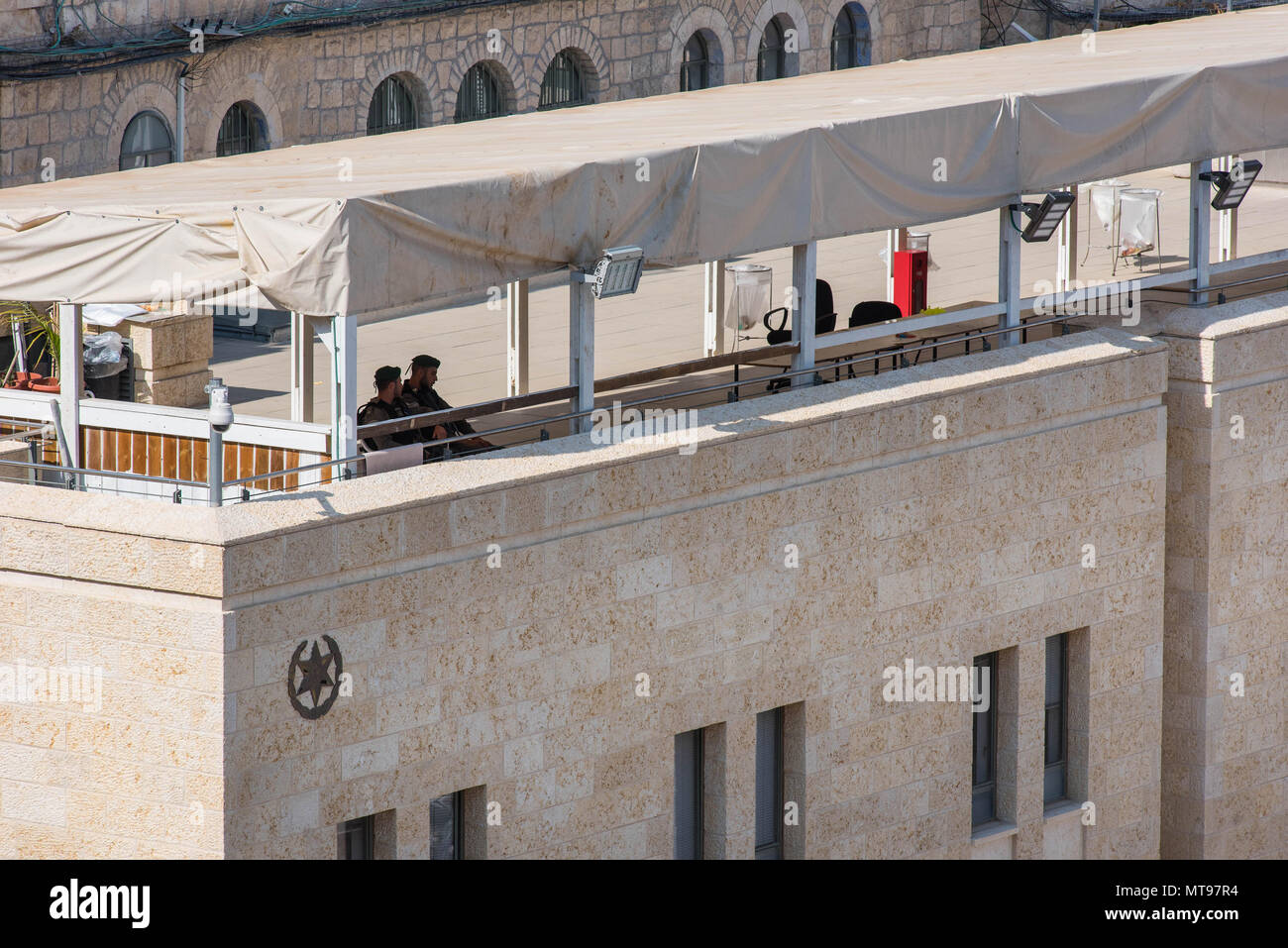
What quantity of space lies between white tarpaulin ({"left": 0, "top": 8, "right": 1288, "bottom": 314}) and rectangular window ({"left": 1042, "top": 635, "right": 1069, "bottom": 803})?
11.0 feet

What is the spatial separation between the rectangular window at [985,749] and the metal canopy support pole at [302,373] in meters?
5.10

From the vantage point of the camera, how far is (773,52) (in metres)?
41.4

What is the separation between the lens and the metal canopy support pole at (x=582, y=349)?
13289 millimetres

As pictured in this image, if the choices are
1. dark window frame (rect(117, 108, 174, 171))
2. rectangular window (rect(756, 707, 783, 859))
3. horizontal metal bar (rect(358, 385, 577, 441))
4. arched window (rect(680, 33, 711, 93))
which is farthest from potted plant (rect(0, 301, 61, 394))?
arched window (rect(680, 33, 711, 93))

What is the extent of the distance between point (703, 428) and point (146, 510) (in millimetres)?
3662

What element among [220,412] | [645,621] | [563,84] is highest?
[563,84]

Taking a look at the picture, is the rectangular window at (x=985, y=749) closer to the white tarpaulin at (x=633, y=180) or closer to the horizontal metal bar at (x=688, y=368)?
the horizontal metal bar at (x=688, y=368)

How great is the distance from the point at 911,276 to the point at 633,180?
6635 mm

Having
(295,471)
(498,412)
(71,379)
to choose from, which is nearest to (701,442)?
(498,412)

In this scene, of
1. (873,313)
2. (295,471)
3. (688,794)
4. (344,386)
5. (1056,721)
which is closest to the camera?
(295,471)

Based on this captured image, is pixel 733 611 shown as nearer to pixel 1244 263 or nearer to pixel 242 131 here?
pixel 1244 263

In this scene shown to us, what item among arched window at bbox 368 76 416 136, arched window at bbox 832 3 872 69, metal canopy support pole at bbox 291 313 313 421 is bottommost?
metal canopy support pole at bbox 291 313 313 421

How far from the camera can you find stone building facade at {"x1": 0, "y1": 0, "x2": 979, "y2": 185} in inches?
1098

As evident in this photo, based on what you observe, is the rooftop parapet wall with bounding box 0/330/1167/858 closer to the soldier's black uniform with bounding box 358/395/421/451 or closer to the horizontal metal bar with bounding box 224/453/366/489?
the horizontal metal bar with bounding box 224/453/366/489
